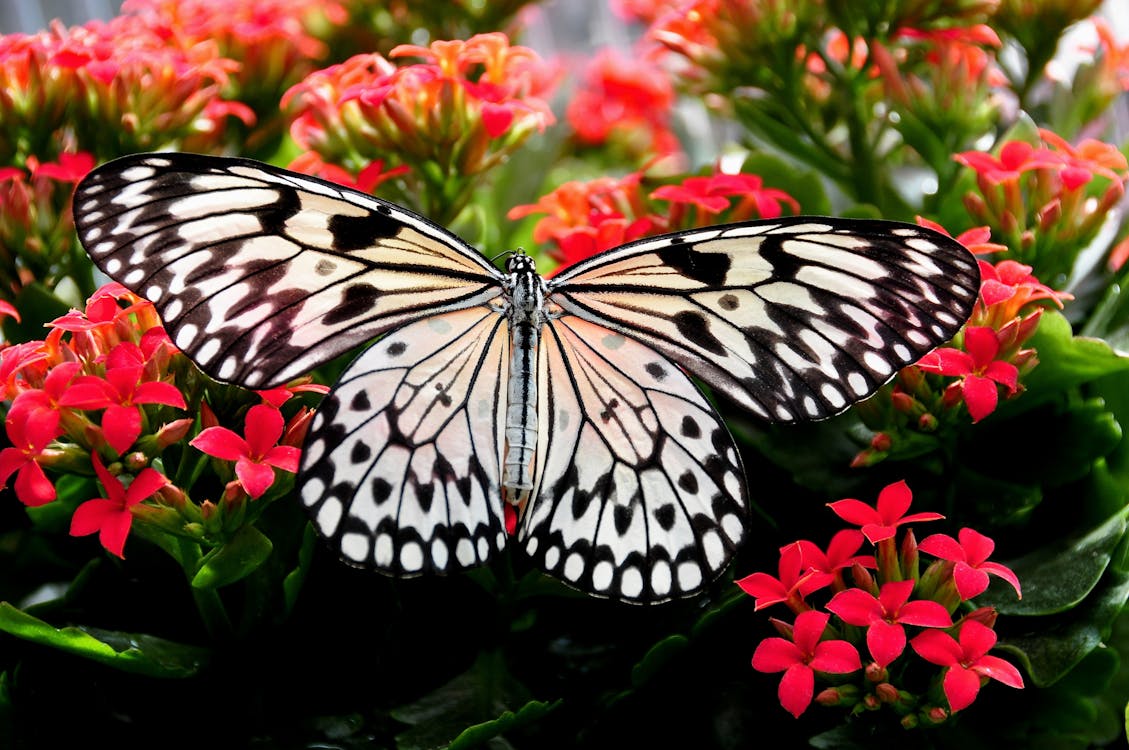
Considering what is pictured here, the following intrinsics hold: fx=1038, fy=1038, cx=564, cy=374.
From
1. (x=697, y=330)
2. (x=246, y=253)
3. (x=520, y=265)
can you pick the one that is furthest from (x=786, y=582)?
(x=246, y=253)

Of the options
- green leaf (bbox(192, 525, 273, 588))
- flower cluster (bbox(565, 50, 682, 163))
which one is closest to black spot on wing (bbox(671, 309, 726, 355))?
Result: green leaf (bbox(192, 525, 273, 588))

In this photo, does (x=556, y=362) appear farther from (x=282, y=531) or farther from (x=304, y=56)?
(x=304, y=56)

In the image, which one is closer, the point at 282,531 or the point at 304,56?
the point at 282,531

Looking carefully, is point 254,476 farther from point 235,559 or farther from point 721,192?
point 721,192

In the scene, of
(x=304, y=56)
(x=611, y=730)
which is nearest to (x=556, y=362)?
(x=611, y=730)

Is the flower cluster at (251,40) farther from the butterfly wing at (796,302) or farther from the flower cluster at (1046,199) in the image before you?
the flower cluster at (1046,199)

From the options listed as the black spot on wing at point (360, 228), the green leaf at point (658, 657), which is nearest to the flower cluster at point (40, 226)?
the black spot on wing at point (360, 228)
